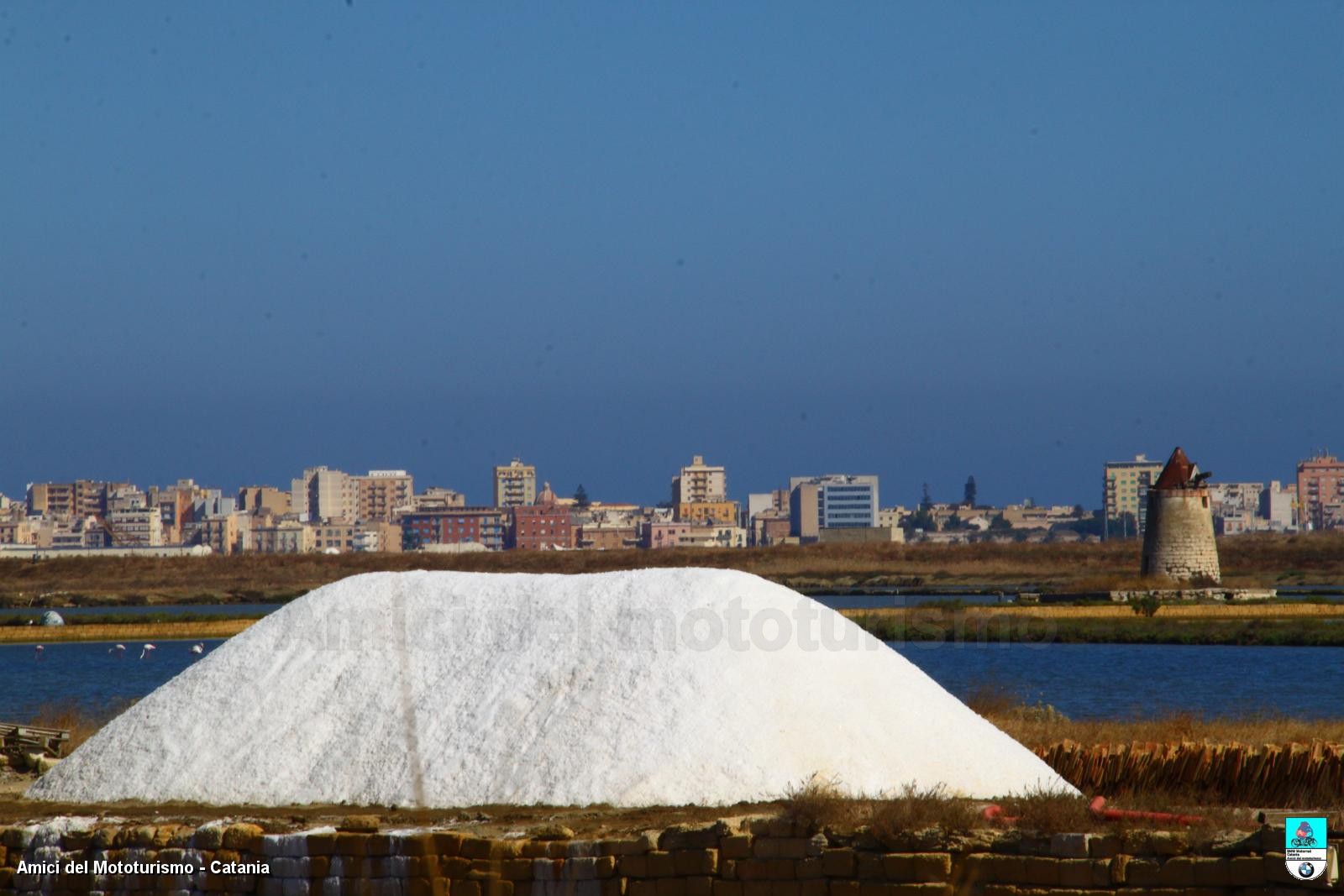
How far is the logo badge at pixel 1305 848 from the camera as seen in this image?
6.90 metres

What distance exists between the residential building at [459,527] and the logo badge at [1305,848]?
434 ft

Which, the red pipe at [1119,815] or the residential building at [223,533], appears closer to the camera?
the red pipe at [1119,815]

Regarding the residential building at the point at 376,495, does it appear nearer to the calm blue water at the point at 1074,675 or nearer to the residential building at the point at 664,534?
the residential building at the point at 664,534

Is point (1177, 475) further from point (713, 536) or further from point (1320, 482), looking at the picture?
point (1320, 482)

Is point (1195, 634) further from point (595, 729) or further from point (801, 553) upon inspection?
point (801, 553)

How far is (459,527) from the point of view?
141750 mm

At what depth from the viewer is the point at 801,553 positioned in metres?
76.4

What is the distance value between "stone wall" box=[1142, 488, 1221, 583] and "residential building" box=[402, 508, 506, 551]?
334 feet

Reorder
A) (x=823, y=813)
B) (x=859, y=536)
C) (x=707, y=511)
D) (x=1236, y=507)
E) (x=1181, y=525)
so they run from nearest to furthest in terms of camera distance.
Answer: (x=823, y=813), (x=1181, y=525), (x=859, y=536), (x=707, y=511), (x=1236, y=507)

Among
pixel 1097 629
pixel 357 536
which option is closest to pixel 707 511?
pixel 357 536

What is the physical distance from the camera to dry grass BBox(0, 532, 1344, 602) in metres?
59.5

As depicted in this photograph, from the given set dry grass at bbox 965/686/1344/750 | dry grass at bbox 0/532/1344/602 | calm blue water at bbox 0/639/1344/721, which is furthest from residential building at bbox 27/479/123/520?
dry grass at bbox 965/686/1344/750

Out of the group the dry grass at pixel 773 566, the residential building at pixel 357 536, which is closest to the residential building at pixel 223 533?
the residential building at pixel 357 536

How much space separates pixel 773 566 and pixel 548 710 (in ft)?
195
